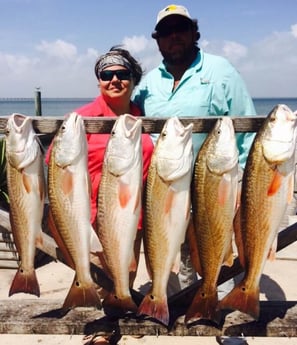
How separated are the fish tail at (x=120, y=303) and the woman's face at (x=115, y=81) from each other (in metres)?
1.72

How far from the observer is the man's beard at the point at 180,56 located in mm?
3850

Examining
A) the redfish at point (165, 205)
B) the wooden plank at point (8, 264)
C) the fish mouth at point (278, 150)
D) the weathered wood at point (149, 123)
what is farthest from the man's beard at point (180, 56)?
the wooden plank at point (8, 264)

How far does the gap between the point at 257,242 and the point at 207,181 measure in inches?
19.2

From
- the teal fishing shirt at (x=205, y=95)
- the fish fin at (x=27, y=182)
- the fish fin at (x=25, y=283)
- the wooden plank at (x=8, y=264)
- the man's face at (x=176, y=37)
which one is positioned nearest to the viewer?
the fish fin at (x=27, y=182)

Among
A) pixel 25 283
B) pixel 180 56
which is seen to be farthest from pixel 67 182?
pixel 180 56

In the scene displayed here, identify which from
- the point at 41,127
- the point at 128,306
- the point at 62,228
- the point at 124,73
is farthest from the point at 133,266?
the point at 124,73

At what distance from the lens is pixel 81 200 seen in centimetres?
273

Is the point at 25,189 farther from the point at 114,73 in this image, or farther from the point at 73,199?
the point at 114,73

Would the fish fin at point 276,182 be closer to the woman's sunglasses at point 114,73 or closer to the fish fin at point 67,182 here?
the fish fin at point 67,182

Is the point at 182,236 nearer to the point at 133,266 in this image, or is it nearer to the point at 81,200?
the point at 133,266

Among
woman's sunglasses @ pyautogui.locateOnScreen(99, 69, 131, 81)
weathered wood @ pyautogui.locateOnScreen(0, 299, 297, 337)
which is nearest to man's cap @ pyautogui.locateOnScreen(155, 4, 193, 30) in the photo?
woman's sunglasses @ pyautogui.locateOnScreen(99, 69, 131, 81)

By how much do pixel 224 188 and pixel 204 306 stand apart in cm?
80

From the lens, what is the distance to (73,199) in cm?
272

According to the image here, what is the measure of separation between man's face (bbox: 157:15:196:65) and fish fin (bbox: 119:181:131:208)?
1.66m
